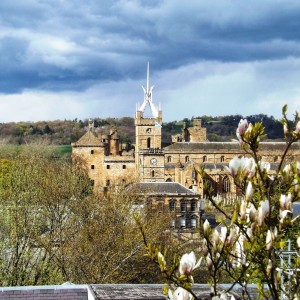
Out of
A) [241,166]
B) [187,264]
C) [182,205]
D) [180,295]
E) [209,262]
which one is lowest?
[182,205]

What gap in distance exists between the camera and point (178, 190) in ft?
144

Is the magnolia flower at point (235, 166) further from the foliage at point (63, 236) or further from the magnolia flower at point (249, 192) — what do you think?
the foliage at point (63, 236)

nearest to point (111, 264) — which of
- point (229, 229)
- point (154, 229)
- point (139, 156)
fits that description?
point (154, 229)

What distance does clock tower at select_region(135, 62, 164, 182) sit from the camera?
6141cm

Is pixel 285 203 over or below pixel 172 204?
over

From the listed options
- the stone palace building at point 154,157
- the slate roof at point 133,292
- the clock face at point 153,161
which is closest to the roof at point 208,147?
the stone palace building at point 154,157

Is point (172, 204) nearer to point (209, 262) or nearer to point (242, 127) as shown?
point (209, 262)

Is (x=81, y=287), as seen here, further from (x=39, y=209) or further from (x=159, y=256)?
(x=159, y=256)

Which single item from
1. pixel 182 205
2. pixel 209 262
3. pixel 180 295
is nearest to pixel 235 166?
pixel 209 262

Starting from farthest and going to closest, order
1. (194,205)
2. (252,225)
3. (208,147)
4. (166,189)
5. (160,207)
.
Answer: (208,147)
(166,189)
(194,205)
(160,207)
(252,225)

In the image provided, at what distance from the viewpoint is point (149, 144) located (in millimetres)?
65375

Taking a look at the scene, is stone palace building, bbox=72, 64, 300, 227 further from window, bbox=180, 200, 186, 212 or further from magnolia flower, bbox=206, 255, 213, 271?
magnolia flower, bbox=206, 255, 213, 271

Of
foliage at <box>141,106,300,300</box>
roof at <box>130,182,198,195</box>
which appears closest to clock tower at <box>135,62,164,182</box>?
roof at <box>130,182,198,195</box>

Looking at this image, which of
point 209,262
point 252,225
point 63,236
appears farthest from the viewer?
point 63,236
